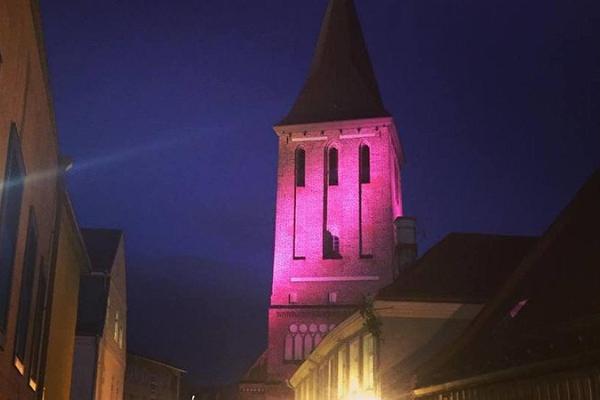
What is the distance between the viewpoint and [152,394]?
172 feet

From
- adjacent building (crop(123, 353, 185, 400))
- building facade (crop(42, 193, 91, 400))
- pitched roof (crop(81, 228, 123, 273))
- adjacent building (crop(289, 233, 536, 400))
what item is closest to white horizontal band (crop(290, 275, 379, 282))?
adjacent building (crop(123, 353, 185, 400))

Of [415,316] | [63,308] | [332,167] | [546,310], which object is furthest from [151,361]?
[546,310]

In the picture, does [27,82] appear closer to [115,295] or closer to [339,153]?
[115,295]

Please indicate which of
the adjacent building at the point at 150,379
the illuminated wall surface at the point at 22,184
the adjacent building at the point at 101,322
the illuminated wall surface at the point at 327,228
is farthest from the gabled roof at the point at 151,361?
the illuminated wall surface at the point at 22,184

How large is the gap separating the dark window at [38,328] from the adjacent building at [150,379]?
31964 mm

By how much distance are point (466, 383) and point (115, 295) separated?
78.5 ft

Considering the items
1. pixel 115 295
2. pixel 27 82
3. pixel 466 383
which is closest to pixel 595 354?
pixel 466 383

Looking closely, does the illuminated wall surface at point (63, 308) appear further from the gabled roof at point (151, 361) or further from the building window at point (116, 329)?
the gabled roof at point (151, 361)

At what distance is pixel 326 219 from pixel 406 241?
885 centimetres

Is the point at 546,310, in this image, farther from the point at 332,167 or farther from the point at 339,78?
the point at 339,78

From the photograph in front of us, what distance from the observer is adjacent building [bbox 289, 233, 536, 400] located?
65.4 ft

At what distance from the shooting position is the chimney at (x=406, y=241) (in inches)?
1472

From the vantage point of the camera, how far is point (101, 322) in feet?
94.2

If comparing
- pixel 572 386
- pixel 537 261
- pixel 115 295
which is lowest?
pixel 572 386
